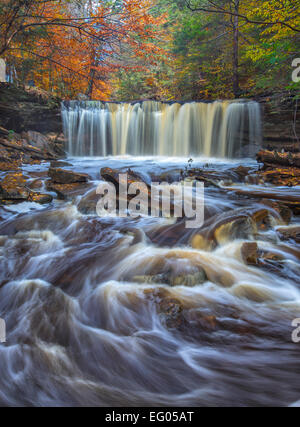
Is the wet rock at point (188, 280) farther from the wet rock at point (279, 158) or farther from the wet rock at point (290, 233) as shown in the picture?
the wet rock at point (279, 158)

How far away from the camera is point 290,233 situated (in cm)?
391

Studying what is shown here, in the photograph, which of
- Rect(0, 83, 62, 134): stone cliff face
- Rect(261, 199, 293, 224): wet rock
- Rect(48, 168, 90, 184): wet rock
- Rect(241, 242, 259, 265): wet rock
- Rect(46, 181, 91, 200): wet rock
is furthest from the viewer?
Rect(0, 83, 62, 134): stone cliff face

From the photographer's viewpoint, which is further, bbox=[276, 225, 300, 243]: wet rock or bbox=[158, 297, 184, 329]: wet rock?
bbox=[276, 225, 300, 243]: wet rock

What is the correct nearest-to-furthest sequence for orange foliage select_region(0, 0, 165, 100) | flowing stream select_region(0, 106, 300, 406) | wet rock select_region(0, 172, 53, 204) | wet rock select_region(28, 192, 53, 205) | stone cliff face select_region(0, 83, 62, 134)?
1. flowing stream select_region(0, 106, 300, 406)
2. wet rock select_region(0, 172, 53, 204)
3. wet rock select_region(28, 192, 53, 205)
4. orange foliage select_region(0, 0, 165, 100)
5. stone cliff face select_region(0, 83, 62, 134)

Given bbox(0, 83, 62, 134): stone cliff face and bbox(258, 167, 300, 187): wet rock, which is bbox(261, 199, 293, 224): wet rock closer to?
bbox(258, 167, 300, 187): wet rock

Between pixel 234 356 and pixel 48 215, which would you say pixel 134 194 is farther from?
pixel 234 356

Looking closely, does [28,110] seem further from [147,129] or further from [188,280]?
[188,280]

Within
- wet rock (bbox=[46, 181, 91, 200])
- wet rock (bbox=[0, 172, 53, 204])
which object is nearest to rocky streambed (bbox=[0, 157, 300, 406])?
wet rock (bbox=[0, 172, 53, 204])

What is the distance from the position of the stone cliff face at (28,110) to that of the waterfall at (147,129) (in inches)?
20.7

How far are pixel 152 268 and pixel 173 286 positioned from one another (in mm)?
496

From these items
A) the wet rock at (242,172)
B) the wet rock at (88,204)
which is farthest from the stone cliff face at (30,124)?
the wet rock at (242,172)

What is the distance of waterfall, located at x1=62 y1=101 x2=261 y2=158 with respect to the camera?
34.8 feet

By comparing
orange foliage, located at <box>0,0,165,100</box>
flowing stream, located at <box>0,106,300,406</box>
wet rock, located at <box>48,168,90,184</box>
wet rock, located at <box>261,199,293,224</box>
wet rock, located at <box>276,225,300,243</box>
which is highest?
orange foliage, located at <box>0,0,165,100</box>

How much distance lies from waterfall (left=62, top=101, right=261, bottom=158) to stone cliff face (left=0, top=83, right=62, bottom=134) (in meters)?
0.53
